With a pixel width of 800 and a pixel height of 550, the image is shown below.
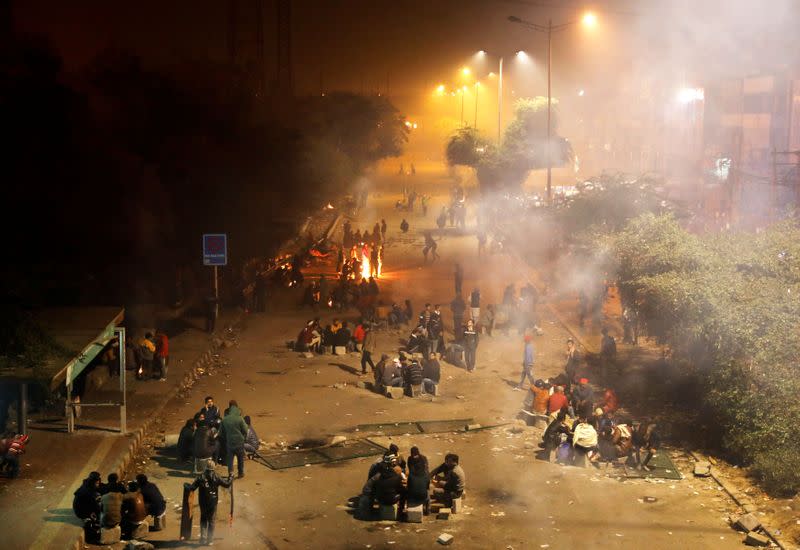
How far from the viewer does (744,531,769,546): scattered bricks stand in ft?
43.8

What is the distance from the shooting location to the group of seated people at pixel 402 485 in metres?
14.1

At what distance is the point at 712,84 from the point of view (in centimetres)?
6172

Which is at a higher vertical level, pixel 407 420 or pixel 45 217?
pixel 45 217

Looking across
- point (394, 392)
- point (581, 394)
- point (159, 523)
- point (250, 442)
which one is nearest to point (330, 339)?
point (394, 392)

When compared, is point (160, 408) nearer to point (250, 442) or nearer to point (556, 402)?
point (250, 442)

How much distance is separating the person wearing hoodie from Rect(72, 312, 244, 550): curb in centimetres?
182

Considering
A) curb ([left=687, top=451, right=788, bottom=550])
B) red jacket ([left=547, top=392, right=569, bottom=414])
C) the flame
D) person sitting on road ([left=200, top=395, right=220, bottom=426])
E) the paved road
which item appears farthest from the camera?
the flame

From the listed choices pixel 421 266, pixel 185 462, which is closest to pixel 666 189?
pixel 421 266

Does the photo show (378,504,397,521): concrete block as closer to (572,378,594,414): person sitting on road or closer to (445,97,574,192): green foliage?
(572,378,594,414): person sitting on road

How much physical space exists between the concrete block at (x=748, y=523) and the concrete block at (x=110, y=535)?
8474 millimetres

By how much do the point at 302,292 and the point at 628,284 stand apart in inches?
566

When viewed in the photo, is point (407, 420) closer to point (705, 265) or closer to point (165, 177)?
point (705, 265)

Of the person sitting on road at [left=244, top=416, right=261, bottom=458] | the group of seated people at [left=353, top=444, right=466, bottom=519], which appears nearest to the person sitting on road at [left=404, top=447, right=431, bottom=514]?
the group of seated people at [left=353, top=444, right=466, bottom=519]

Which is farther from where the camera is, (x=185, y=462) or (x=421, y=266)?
(x=421, y=266)
